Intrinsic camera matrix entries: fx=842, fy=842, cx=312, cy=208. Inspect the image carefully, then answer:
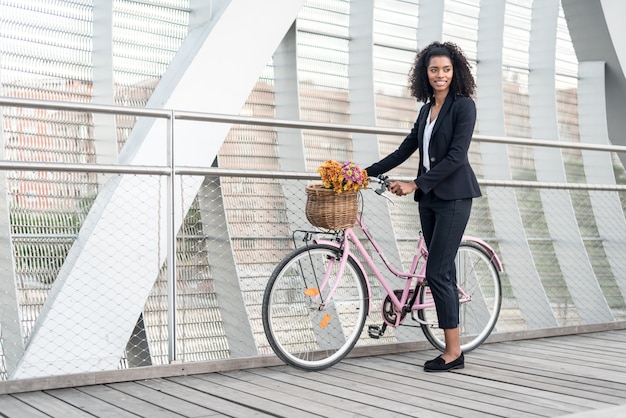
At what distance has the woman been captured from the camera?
143 inches

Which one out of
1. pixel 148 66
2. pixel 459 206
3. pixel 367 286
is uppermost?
pixel 148 66

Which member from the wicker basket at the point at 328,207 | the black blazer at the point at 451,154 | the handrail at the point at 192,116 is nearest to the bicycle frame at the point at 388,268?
the wicker basket at the point at 328,207

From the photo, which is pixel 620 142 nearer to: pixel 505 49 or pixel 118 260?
pixel 505 49

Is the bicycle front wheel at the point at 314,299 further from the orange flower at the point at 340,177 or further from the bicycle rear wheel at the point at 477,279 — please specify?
the bicycle rear wheel at the point at 477,279


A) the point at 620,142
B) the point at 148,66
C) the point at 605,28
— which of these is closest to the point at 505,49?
the point at 605,28

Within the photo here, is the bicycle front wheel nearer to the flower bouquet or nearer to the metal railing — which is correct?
the flower bouquet

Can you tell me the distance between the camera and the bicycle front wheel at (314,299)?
3.60 meters

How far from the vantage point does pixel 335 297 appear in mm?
3773

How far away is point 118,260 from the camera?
4426 mm

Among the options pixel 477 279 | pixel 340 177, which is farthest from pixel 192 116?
pixel 477 279

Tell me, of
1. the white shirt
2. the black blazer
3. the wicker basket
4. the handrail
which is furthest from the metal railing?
the black blazer

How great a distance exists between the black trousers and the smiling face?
483 millimetres

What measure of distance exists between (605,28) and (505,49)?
3.27 feet

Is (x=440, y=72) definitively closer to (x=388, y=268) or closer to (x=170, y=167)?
(x=388, y=268)
